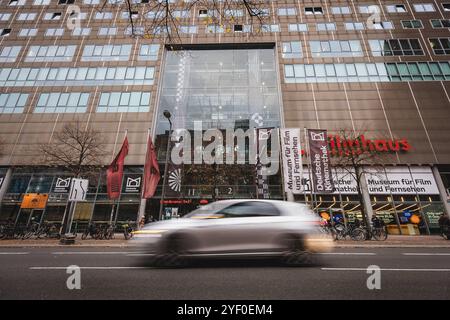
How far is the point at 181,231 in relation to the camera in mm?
5113

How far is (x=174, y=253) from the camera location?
512cm

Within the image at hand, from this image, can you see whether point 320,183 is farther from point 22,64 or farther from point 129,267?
point 22,64

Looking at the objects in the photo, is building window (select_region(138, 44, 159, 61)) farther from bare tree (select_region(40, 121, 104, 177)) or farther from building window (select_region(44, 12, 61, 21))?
building window (select_region(44, 12, 61, 21))

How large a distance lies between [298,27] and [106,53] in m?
23.5

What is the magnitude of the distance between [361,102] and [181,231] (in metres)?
23.9

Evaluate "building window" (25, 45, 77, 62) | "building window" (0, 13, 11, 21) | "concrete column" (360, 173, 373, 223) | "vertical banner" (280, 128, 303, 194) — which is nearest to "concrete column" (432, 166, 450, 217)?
"concrete column" (360, 173, 373, 223)

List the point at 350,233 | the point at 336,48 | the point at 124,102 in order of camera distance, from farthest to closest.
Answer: the point at 336,48
the point at 124,102
the point at 350,233

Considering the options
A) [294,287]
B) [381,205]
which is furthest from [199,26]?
[294,287]

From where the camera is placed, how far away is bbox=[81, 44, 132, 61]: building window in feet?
84.8

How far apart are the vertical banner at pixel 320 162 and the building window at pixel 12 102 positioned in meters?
29.2

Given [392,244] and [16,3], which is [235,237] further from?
[16,3]

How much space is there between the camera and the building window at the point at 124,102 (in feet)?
75.8

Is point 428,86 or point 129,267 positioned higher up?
point 428,86

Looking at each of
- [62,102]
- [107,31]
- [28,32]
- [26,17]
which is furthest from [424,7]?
[26,17]
